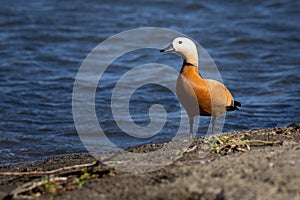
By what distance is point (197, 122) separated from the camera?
30.2ft

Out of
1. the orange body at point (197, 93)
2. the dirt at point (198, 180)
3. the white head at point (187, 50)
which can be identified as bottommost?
the dirt at point (198, 180)

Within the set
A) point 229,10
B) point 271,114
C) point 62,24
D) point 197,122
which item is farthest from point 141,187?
point 229,10

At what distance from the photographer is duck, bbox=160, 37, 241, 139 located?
6.70 meters

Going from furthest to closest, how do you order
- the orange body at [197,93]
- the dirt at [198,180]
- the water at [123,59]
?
the water at [123,59]
the orange body at [197,93]
the dirt at [198,180]

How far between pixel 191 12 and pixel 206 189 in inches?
493

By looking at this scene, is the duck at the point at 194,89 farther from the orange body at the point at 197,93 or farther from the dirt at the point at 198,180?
the dirt at the point at 198,180

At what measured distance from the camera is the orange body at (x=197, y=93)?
6688mm

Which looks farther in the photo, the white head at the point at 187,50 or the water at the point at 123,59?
the water at the point at 123,59

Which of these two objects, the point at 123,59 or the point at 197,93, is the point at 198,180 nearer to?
the point at 197,93

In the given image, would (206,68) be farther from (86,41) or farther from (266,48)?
(86,41)

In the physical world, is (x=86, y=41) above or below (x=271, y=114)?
above

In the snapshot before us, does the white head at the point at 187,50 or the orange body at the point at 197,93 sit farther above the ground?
the white head at the point at 187,50

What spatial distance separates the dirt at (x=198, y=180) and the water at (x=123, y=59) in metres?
2.92

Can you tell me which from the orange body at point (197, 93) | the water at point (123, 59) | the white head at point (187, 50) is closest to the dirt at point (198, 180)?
the orange body at point (197, 93)
